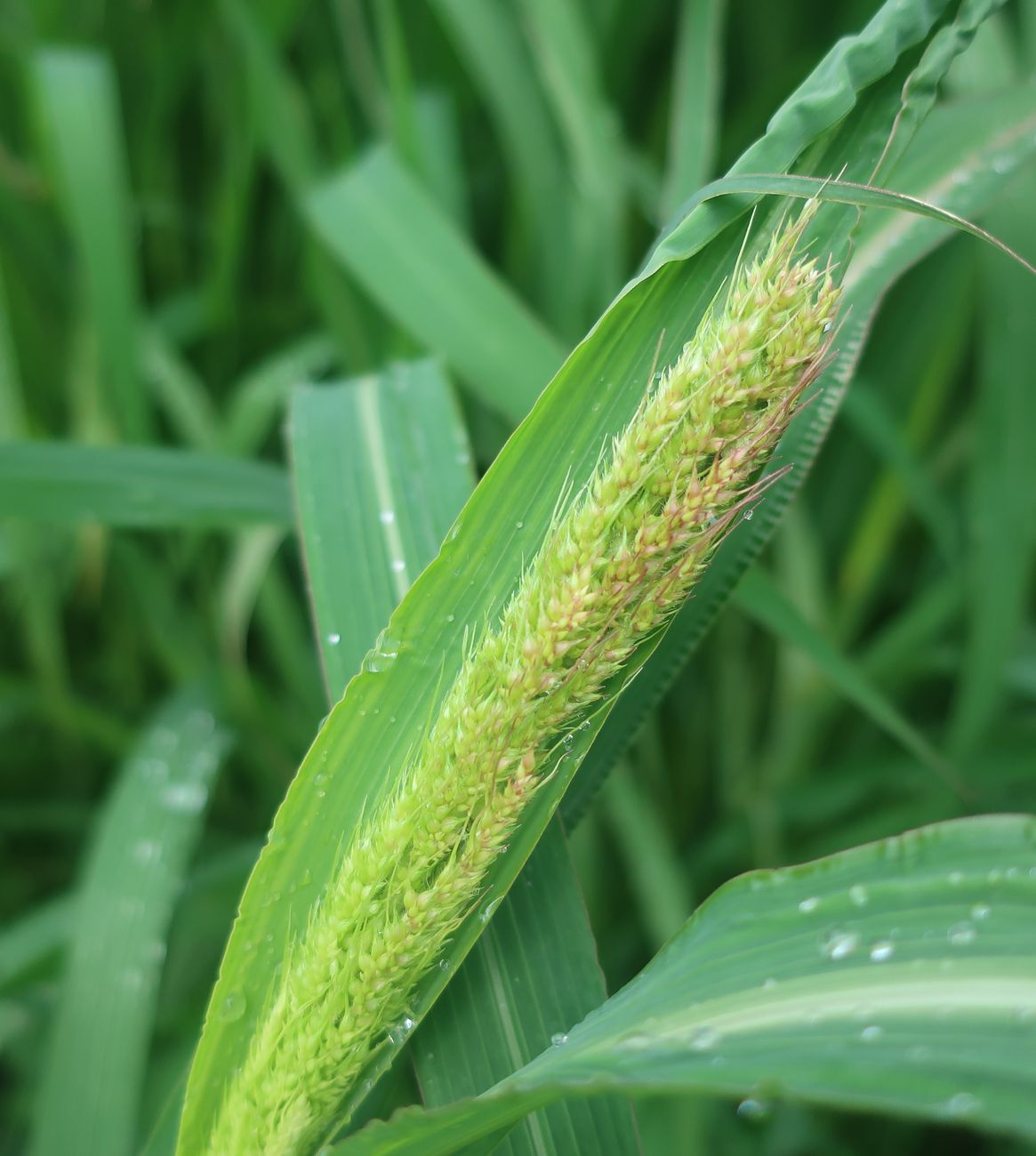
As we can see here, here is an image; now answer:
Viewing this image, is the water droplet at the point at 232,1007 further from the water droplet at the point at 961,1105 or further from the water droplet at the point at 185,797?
the water droplet at the point at 185,797

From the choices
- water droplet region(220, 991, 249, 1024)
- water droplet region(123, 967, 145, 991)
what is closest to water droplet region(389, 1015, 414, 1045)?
water droplet region(220, 991, 249, 1024)

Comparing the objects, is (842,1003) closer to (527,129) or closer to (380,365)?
(380,365)

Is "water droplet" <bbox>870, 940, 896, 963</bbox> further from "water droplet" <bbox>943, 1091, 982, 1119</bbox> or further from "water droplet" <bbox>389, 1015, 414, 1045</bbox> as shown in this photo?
"water droplet" <bbox>389, 1015, 414, 1045</bbox>

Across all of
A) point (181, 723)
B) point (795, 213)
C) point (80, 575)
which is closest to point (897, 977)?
point (795, 213)

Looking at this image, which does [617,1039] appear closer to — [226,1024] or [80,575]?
[226,1024]

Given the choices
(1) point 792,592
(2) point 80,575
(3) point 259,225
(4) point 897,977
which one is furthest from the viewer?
(3) point 259,225

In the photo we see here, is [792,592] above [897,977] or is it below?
above
